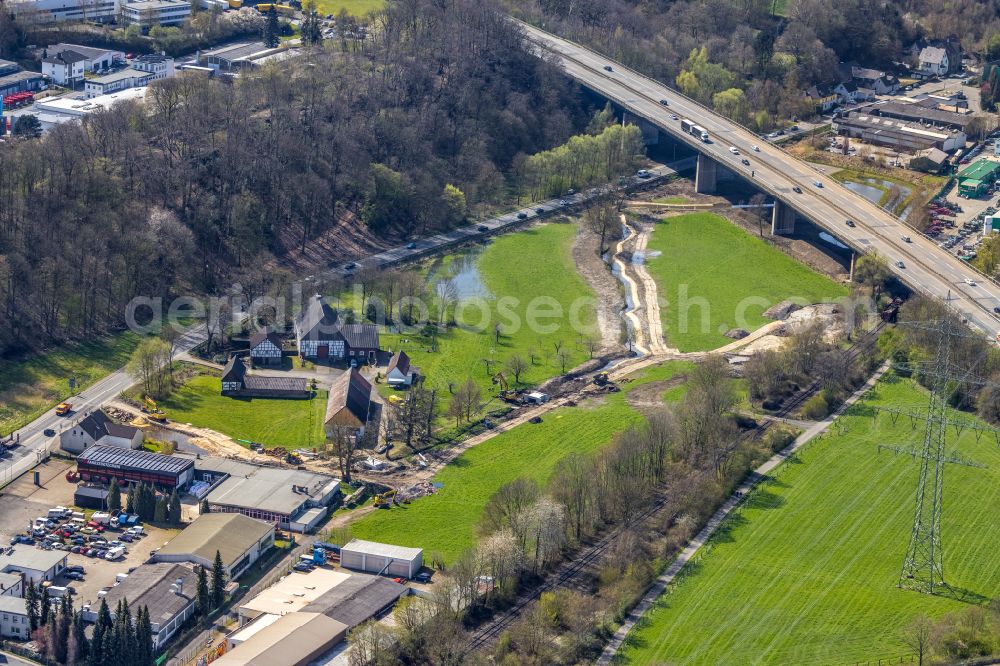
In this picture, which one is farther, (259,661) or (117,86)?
(117,86)

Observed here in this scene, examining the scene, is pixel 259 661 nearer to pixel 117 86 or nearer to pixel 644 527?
pixel 644 527

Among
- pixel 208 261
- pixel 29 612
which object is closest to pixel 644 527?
pixel 29 612

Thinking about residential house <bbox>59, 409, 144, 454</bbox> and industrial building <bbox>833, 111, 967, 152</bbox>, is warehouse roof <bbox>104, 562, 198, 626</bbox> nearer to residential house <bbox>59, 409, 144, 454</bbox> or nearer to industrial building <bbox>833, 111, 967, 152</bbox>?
residential house <bbox>59, 409, 144, 454</bbox>

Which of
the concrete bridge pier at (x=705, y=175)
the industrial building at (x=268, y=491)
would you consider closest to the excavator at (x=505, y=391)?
the industrial building at (x=268, y=491)

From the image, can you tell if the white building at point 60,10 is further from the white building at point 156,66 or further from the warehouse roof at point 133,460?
the warehouse roof at point 133,460

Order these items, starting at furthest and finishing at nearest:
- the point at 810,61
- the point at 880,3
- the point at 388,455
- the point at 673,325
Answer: the point at 880,3
the point at 810,61
the point at 673,325
the point at 388,455

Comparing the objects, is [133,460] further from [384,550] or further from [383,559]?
[383,559]

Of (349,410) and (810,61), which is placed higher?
(810,61)
